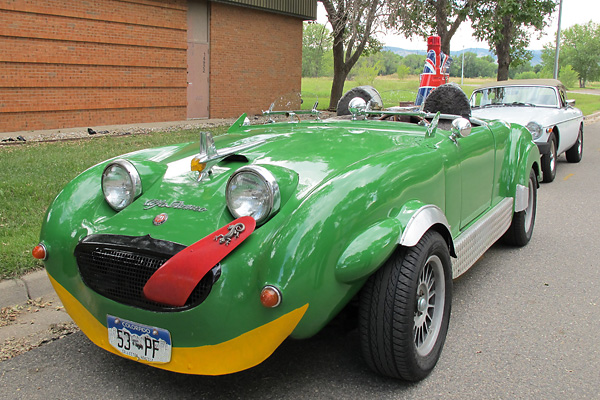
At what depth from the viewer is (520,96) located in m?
9.52

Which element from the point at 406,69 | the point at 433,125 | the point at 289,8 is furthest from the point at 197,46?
the point at 406,69

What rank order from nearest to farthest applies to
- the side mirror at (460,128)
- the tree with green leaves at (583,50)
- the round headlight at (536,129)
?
the side mirror at (460,128) < the round headlight at (536,129) < the tree with green leaves at (583,50)

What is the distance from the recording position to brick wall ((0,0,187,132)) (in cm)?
1163

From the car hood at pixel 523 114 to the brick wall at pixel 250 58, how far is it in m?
9.13

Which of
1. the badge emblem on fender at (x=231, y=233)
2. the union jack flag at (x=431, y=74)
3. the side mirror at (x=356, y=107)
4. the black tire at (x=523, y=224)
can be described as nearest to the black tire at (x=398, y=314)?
the badge emblem on fender at (x=231, y=233)

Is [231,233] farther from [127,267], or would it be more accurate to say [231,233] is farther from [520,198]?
[520,198]

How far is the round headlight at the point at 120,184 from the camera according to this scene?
277 centimetres

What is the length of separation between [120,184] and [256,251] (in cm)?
98

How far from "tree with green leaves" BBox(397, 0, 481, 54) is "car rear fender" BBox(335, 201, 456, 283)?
13026 mm

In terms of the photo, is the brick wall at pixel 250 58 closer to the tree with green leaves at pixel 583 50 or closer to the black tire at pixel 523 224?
the black tire at pixel 523 224

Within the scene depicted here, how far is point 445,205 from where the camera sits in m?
3.22

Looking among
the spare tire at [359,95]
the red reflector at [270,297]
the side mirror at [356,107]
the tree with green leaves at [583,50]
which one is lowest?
the red reflector at [270,297]

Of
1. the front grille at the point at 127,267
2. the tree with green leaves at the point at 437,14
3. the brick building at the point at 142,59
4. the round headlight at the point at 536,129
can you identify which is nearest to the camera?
the front grille at the point at 127,267

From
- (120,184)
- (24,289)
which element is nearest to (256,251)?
(120,184)
